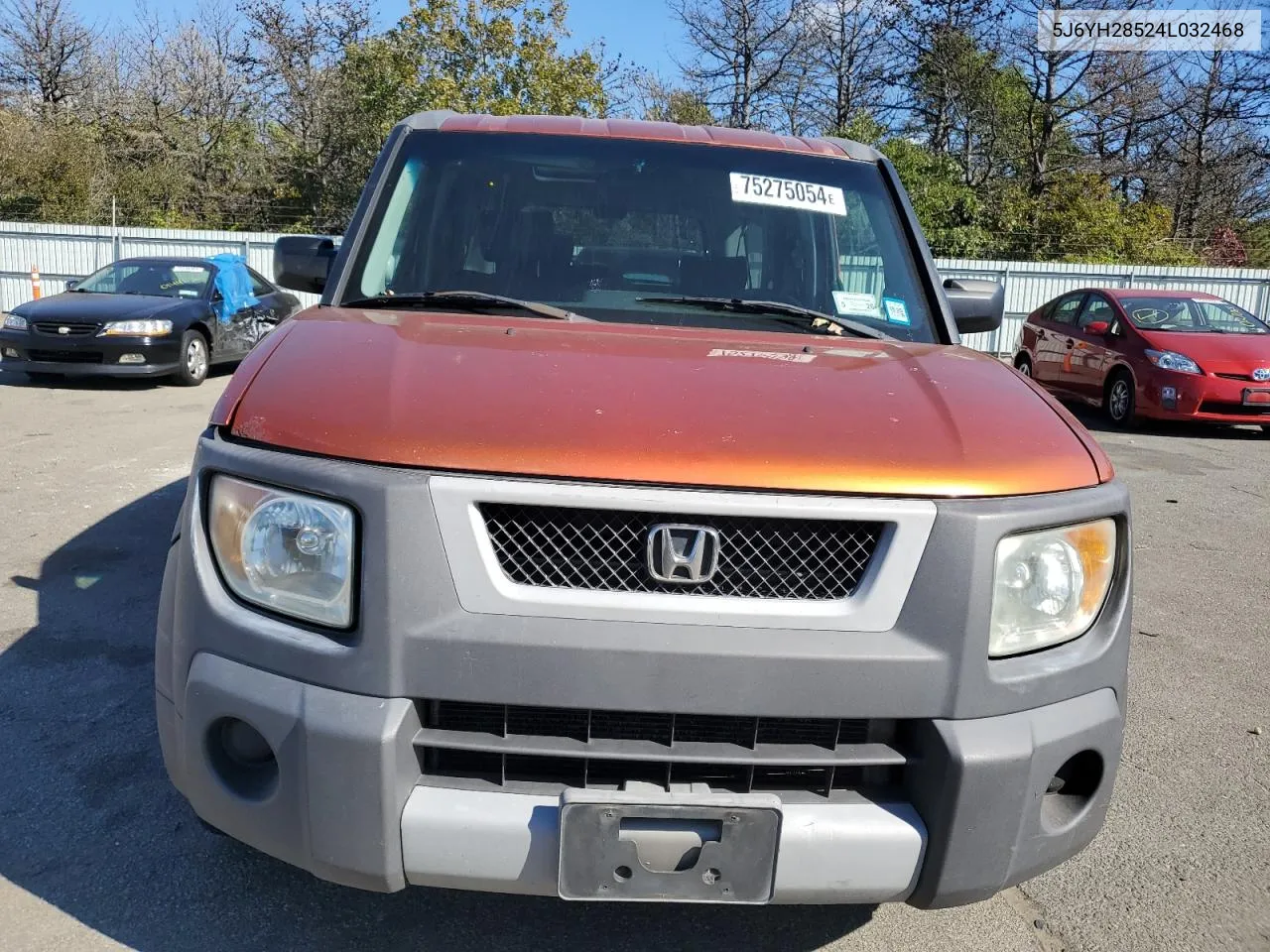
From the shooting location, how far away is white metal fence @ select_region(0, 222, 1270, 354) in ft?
69.7

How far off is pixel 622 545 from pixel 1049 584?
0.81 metres

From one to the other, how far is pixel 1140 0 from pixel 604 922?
3161 centimetres

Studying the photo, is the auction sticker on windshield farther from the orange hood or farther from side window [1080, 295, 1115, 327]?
side window [1080, 295, 1115, 327]

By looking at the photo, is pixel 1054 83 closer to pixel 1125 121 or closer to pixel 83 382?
pixel 1125 121

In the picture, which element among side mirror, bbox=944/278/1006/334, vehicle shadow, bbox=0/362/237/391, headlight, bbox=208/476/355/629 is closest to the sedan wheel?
side mirror, bbox=944/278/1006/334

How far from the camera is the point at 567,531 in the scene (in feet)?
5.98

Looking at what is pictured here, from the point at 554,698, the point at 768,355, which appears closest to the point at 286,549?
Answer: the point at 554,698

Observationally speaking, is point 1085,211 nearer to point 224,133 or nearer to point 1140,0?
point 1140,0

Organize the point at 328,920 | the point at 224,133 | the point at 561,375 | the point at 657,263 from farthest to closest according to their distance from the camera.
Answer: the point at 224,133 < the point at 657,263 < the point at 328,920 < the point at 561,375

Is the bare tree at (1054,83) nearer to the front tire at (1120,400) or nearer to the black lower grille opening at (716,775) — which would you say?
the front tire at (1120,400)

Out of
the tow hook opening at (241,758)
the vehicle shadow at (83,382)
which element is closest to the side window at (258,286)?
the vehicle shadow at (83,382)

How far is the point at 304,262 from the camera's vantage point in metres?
3.23

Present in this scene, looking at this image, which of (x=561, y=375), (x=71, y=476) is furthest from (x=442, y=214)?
(x=71, y=476)

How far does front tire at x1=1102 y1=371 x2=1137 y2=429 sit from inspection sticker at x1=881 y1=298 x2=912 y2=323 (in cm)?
886
